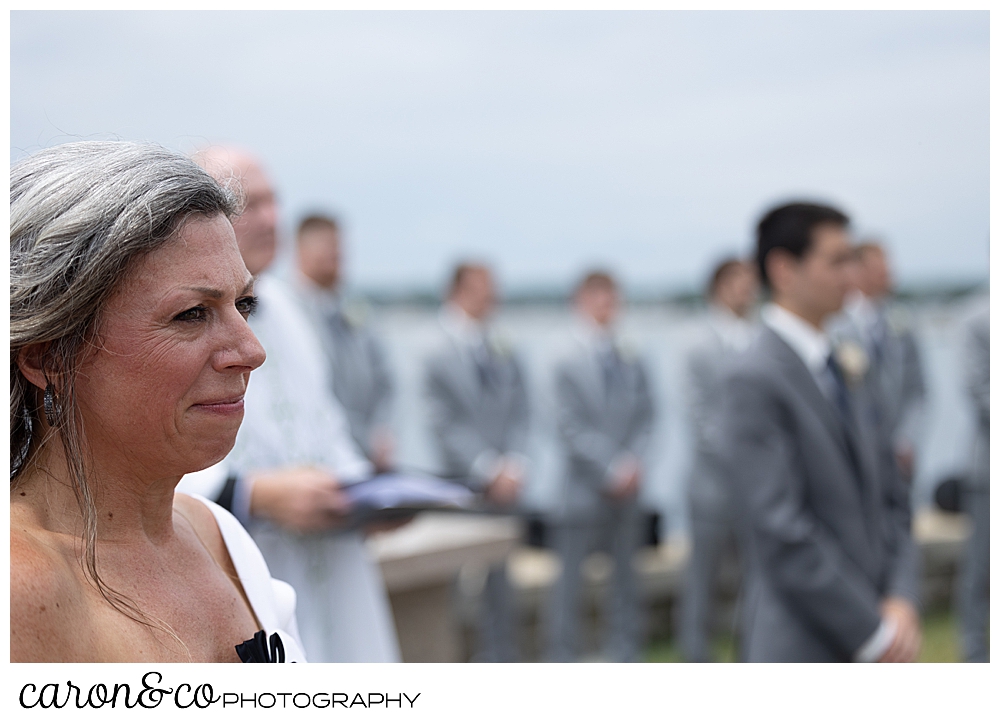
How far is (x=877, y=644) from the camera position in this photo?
9.66 ft

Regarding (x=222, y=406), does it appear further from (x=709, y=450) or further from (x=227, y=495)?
(x=709, y=450)

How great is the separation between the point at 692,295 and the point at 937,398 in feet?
6.09

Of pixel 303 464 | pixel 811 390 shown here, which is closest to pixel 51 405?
pixel 303 464

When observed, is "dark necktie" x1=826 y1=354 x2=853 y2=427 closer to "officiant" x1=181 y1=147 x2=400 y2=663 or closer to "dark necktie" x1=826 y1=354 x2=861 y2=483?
"dark necktie" x1=826 y1=354 x2=861 y2=483

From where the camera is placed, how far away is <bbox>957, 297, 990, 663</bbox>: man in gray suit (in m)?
5.53

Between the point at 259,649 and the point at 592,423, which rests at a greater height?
the point at 259,649

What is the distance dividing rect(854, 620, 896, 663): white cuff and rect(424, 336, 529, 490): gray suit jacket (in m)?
3.45

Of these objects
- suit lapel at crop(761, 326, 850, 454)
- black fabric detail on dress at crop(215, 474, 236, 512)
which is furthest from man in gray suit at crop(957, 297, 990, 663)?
black fabric detail on dress at crop(215, 474, 236, 512)

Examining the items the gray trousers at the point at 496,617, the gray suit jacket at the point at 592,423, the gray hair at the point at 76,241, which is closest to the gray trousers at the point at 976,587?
the gray suit jacket at the point at 592,423

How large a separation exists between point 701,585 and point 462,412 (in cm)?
182

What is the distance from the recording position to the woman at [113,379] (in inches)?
44.6

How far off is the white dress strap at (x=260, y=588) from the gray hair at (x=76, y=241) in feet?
0.92
